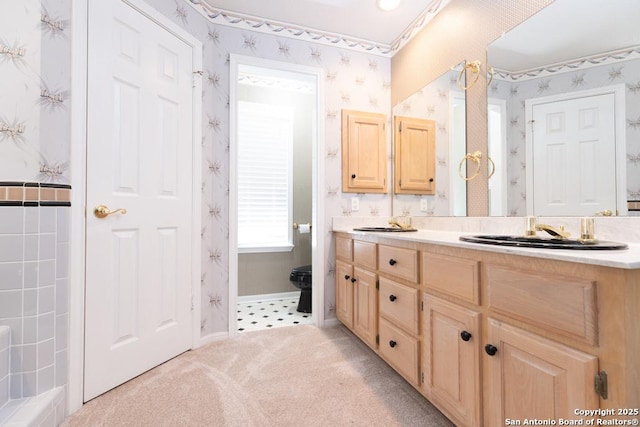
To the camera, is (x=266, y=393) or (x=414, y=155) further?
(x=414, y=155)

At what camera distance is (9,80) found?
3.99ft

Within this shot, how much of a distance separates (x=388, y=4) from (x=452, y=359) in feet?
7.50

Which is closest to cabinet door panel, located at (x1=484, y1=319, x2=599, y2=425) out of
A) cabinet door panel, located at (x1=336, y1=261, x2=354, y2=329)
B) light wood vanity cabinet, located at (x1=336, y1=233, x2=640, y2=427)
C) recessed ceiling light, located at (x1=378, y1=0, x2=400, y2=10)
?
light wood vanity cabinet, located at (x1=336, y1=233, x2=640, y2=427)

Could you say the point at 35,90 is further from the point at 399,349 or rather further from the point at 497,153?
the point at 497,153

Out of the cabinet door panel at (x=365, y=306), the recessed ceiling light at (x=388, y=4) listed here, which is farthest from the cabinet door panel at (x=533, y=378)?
the recessed ceiling light at (x=388, y=4)

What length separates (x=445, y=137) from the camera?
6.62 ft

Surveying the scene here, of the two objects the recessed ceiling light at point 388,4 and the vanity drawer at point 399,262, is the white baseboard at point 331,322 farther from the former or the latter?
the recessed ceiling light at point 388,4

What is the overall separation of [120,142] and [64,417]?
1.36 metres

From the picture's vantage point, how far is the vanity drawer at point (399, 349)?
1.39 meters

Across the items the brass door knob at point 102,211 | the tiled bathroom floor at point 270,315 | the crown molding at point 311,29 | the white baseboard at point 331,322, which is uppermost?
the crown molding at point 311,29

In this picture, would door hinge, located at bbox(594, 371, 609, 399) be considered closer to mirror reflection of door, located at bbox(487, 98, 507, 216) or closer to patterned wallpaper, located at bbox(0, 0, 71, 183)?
mirror reflection of door, located at bbox(487, 98, 507, 216)

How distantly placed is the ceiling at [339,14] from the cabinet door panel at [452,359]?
6.91ft

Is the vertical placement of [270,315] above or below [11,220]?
below

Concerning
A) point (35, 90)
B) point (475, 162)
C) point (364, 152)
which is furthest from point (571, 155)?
point (35, 90)
